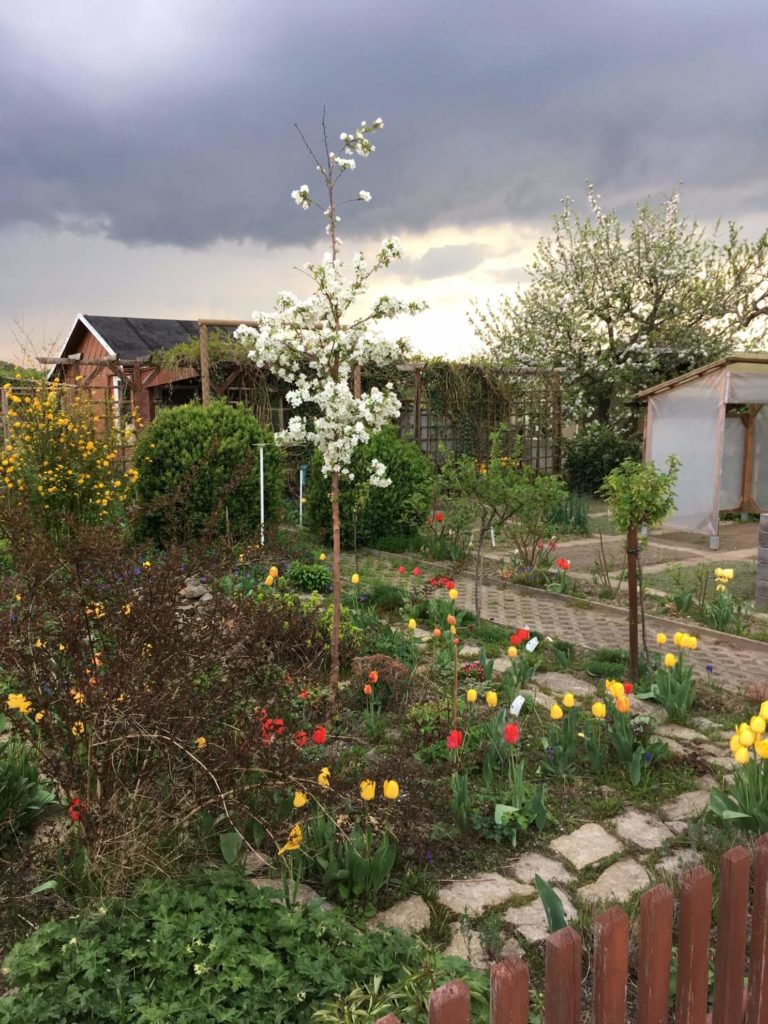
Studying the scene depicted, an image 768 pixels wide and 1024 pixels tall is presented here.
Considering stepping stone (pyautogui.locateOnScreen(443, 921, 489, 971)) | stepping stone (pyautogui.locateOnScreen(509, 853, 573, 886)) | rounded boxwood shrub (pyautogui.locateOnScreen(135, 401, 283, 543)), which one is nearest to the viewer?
stepping stone (pyautogui.locateOnScreen(443, 921, 489, 971))

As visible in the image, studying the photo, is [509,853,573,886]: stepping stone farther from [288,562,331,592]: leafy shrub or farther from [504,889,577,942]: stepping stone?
[288,562,331,592]: leafy shrub

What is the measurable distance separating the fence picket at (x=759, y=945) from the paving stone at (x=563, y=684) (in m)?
2.62

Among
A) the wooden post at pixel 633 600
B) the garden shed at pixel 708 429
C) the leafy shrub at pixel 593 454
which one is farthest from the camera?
the leafy shrub at pixel 593 454

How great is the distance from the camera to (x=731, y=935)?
1850mm

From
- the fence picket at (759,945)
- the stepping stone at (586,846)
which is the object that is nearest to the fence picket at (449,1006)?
the fence picket at (759,945)

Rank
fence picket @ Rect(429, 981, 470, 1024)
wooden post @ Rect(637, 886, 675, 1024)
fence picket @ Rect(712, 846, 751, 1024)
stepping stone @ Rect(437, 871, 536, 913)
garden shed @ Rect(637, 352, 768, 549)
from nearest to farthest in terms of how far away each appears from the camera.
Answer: fence picket @ Rect(429, 981, 470, 1024) → wooden post @ Rect(637, 886, 675, 1024) → fence picket @ Rect(712, 846, 751, 1024) → stepping stone @ Rect(437, 871, 536, 913) → garden shed @ Rect(637, 352, 768, 549)

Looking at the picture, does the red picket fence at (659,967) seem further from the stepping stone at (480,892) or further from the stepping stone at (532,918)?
the stepping stone at (480,892)

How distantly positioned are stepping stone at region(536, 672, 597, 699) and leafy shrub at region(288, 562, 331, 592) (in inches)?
97.0

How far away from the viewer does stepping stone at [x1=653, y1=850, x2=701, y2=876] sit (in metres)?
2.82

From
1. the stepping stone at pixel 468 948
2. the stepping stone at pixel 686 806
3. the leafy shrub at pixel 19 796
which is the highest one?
the leafy shrub at pixel 19 796

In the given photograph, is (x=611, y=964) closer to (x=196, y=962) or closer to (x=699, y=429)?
(x=196, y=962)

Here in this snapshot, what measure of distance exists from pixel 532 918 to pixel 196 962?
3.72 ft

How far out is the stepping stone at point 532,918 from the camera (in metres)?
2.47

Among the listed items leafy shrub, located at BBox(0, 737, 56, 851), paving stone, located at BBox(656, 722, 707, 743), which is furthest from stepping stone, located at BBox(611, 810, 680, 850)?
leafy shrub, located at BBox(0, 737, 56, 851)
